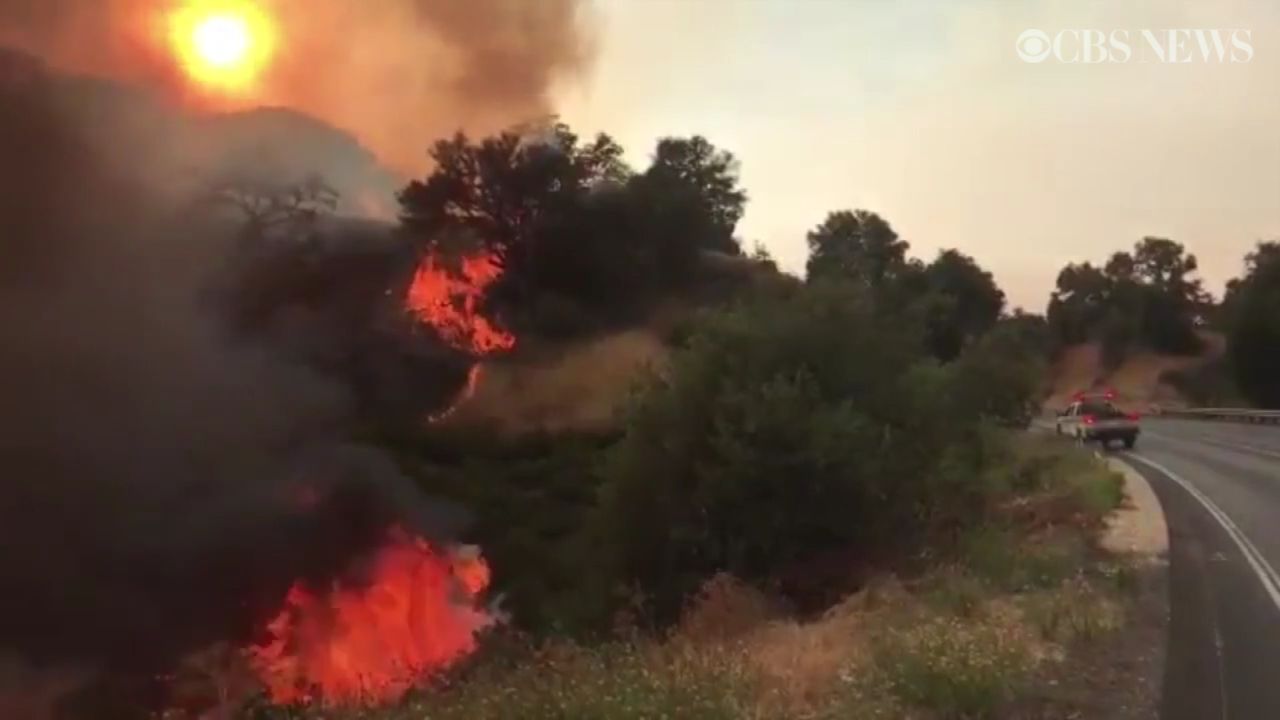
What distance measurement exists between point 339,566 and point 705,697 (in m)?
17.3

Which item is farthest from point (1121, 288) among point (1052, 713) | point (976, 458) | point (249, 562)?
point (1052, 713)

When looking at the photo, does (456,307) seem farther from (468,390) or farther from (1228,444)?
(1228,444)

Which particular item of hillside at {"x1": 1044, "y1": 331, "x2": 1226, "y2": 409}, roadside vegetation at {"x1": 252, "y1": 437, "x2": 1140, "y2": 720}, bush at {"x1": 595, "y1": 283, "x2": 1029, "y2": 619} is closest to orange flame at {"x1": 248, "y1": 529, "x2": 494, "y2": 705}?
roadside vegetation at {"x1": 252, "y1": 437, "x2": 1140, "y2": 720}

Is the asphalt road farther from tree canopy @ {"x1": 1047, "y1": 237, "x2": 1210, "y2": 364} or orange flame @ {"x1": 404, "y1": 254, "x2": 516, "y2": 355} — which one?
tree canopy @ {"x1": 1047, "y1": 237, "x2": 1210, "y2": 364}

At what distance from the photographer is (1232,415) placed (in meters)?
58.0

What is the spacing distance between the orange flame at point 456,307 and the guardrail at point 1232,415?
40.4m

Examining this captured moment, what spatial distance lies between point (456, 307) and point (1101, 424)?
2922cm

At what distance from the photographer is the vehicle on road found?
43656mm

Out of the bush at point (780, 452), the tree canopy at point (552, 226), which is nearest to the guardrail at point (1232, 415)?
the tree canopy at point (552, 226)

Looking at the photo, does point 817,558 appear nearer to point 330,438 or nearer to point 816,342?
point 816,342

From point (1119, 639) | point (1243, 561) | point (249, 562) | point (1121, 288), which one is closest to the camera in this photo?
point (1119, 639)

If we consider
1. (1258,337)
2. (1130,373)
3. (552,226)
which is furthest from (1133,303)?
(552,226)

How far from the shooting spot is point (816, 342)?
19.6 metres

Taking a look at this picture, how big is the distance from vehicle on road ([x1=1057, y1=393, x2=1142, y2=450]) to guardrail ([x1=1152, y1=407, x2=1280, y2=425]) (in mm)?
10185
